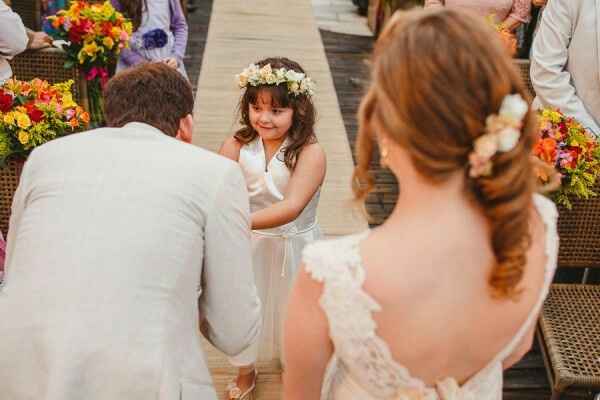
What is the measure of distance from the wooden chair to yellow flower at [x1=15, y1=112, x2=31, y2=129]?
6.49 ft

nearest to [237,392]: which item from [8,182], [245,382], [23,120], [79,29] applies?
[245,382]

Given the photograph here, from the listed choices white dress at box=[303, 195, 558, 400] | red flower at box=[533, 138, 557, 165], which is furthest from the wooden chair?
white dress at box=[303, 195, 558, 400]

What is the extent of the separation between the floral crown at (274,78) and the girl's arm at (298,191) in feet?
0.72

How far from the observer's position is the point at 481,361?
1.29 metres

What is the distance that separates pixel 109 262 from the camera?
4.39 ft

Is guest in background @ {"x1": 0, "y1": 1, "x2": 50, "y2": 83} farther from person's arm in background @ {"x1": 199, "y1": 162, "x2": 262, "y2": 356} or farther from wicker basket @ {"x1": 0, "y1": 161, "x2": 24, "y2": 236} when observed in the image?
person's arm in background @ {"x1": 199, "y1": 162, "x2": 262, "y2": 356}

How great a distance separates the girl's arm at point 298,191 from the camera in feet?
7.61

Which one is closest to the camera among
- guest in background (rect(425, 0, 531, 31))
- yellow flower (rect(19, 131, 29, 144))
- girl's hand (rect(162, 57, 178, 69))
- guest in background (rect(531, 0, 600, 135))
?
yellow flower (rect(19, 131, 29, 144))

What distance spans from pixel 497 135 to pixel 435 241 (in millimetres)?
194

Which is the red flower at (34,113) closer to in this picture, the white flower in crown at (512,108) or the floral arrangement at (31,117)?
the floral arrangement at (31,117)

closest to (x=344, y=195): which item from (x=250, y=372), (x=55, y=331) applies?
(x=250, y=372)

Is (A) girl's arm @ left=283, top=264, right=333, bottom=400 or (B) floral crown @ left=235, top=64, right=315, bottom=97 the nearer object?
(A) girl's arm @ left=283, top=264, right=333, bottom=400

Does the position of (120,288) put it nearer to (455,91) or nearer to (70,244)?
(70,244)

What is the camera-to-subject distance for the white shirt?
3051 millimetres
